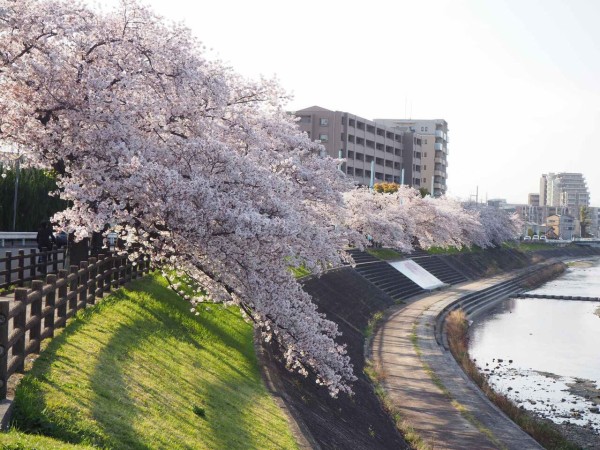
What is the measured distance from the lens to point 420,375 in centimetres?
3300

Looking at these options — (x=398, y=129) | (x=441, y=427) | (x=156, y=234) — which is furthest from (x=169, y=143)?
(x=398, y=129)

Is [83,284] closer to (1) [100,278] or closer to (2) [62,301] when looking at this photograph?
(1) [100,278]

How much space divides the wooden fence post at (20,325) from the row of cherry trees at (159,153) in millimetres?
5174

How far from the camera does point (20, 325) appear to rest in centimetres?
1180

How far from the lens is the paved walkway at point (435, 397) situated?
24547 mm

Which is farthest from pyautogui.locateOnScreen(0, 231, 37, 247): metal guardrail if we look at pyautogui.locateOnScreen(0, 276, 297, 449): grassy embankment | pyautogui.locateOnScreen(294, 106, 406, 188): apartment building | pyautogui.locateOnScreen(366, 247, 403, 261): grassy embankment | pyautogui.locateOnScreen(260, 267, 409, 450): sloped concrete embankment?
pyautogui.locateOnScreen(294, 106, 406, 188): apartment building

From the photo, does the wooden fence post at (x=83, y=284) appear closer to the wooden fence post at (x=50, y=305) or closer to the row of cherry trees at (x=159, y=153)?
the row of cherry trees at (x=159, y=153)

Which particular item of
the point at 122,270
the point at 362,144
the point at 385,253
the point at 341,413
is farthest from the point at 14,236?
the point at 362,144

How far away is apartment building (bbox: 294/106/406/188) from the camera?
12188 centimetres

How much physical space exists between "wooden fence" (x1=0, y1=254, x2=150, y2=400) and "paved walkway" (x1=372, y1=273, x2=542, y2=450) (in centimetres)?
1165

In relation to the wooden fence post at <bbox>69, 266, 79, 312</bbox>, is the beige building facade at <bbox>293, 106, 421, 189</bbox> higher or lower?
higher

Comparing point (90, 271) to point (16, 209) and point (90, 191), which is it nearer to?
point (90, 191)

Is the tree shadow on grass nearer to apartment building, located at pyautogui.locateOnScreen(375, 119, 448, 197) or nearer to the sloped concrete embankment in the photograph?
the sloped concrete embankment

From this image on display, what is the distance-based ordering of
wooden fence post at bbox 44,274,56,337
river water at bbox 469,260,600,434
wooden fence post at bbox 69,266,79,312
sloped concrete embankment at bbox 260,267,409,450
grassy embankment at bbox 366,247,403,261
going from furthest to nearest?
grassy embankment at bbox 366,247,403,261
river water at bbox 469,260,600,434
sloped concrete embankment at bbox 260,267,409,450
wooden fence post at bbox 69,266,79,312
wooden fence post at bbox 44,274,56,337
